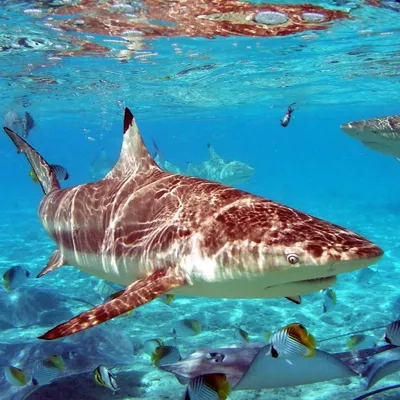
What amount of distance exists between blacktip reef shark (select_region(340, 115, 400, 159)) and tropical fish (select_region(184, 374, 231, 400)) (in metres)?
5.12

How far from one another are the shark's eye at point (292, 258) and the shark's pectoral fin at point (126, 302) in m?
1.04

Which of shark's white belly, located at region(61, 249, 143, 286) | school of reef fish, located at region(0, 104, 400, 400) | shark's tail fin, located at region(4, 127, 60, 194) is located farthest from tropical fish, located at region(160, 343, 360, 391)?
shark's tail fin, located at region(4, 127, 60, 194)

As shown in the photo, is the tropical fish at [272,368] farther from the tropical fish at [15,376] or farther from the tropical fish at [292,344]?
the tropical fish at [15,376]

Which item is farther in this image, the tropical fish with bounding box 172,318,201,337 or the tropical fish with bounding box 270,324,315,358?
the tropical fish with bounding box 172,318,201,337

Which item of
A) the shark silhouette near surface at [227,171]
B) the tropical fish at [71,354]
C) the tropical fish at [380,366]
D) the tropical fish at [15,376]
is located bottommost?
the shark silhouette near surface at [227,171]

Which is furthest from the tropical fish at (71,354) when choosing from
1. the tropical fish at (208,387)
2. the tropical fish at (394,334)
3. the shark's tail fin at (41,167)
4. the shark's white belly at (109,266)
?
the tropical fish at (394,334)

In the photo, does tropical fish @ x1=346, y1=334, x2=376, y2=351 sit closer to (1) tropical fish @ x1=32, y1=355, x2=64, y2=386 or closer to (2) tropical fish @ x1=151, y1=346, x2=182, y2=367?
(2) tropical fish @ x1=151, y1=346, x2=182, y2=367

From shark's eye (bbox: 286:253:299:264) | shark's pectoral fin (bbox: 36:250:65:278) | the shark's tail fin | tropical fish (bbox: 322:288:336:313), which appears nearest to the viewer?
shark's eye (bbox: 286:253:299:264)

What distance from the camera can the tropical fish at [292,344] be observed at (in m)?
3.81

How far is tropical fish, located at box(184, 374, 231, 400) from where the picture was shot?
11.8 ft

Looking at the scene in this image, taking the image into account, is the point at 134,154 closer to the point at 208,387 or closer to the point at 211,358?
the point at 211,358

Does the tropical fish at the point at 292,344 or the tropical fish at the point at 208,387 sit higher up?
the tropical fish at the point at 292,344

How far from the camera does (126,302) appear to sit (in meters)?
3.27

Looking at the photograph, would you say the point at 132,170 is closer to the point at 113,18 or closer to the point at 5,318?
the point at 5,318
